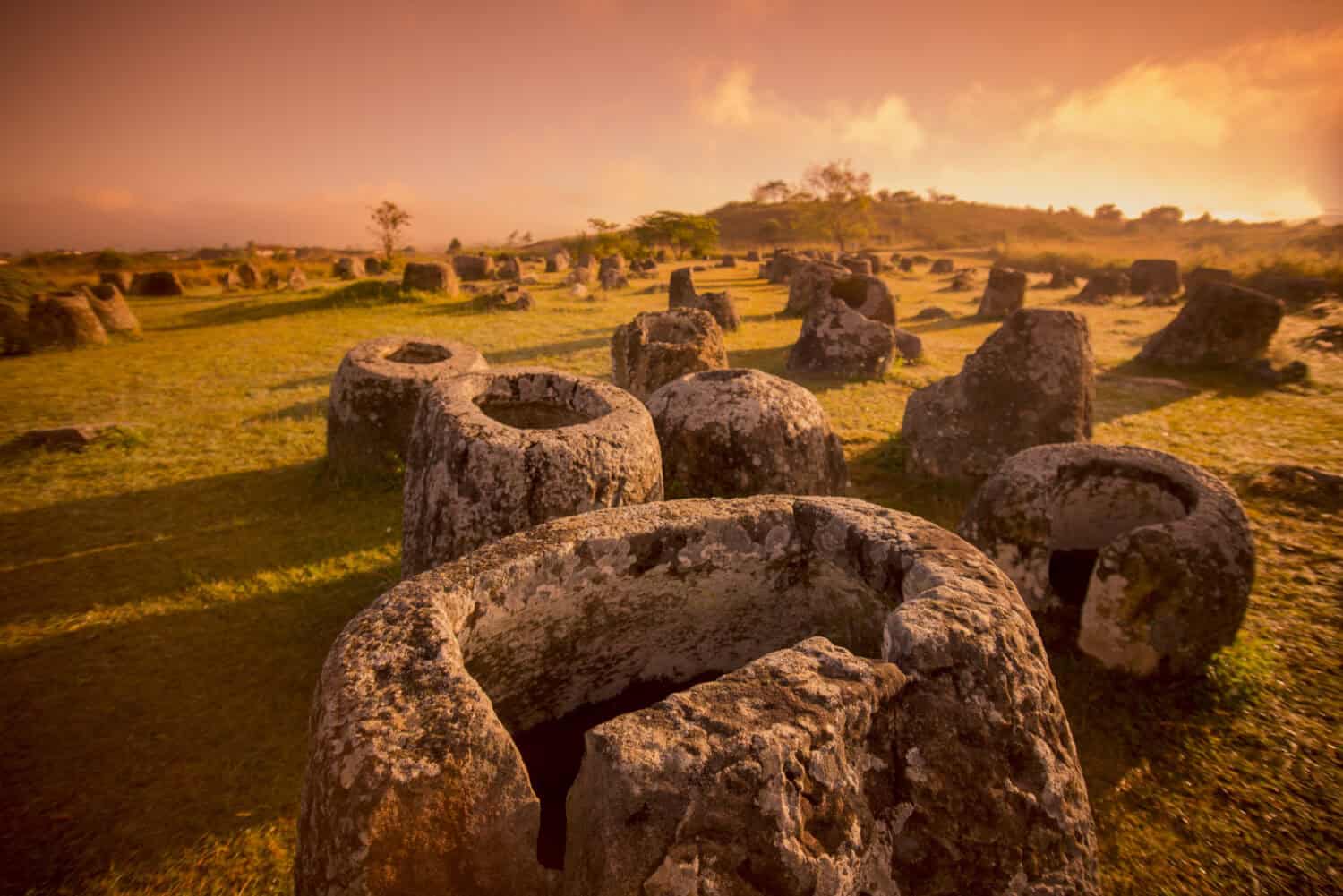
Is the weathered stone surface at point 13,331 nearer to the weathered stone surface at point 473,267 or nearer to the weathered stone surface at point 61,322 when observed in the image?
the weathered stone surface at point 61,322

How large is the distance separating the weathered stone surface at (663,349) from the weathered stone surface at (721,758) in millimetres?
5397

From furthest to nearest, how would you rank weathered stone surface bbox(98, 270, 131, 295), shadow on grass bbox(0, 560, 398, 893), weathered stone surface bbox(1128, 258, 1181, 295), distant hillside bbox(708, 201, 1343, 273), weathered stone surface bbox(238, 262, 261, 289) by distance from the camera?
distant hillside bbox(708, 201, 1343, 273) < weathered stone surface bbox(238, 262, 261, 289) < weathered stone surface bbox(98, 270, 131, 295) < weathered stone surface bbox(1128, 258, 1181, 295) < shadow on grass bbox(0, 560, 398, 893)

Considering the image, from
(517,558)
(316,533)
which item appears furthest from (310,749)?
(316,533)

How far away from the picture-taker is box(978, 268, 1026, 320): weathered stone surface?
17250mm

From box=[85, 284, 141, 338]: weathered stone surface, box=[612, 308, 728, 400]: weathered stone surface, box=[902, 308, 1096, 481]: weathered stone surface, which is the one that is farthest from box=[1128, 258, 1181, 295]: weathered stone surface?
box=[85, 284, 141, 338]: weathered stone surface

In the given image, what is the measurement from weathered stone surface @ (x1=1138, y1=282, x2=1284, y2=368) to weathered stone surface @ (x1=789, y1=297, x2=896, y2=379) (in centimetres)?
579

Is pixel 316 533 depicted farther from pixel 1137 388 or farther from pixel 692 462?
pixel 1137 388

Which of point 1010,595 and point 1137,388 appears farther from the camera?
point 1137,388

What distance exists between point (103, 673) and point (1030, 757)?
5.09 metres

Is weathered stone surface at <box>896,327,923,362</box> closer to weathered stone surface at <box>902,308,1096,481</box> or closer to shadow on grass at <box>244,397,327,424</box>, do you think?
weathered stone surface at <box>902,308,1096,481</box>

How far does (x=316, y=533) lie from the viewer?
5.43 metres

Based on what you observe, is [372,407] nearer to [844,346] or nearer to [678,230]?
[844,346]

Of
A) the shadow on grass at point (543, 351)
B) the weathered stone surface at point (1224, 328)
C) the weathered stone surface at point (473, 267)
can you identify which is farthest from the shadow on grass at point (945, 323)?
the weathered stone surface at point (473, 267)

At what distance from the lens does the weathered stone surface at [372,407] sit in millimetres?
5859
